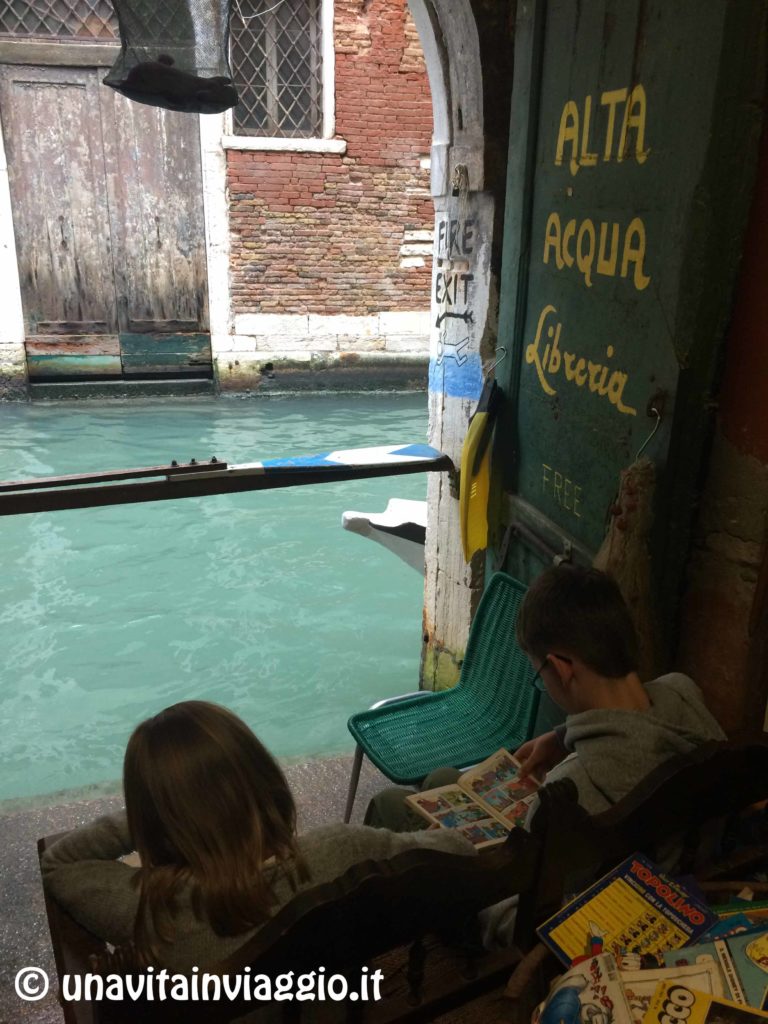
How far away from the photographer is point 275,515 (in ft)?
22.3

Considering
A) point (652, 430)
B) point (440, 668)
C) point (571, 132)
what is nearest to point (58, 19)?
point (440, 668)

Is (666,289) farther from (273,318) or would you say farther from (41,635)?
(273,318)

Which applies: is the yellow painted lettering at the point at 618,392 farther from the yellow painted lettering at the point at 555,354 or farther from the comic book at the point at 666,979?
the comic book at the point at 666,979

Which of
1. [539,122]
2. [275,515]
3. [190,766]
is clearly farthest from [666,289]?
[275,515]

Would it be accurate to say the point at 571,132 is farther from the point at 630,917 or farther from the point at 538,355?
the point at 630,917

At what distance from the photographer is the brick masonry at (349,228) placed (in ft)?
31.3

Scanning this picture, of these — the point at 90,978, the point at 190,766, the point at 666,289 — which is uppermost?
the point at 666,289

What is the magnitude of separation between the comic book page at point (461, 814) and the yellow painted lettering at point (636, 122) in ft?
5.24

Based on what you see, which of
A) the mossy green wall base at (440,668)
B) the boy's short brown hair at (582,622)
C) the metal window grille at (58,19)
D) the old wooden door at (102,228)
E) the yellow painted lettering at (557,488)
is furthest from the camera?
the old wooden door at (102,228)

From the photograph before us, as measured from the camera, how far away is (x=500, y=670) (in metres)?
2.78

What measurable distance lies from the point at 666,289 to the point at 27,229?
362 inches

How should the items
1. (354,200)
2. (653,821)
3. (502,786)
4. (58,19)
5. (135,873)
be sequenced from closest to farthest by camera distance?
1. (135,873)
2. (653,821)
3. (502,786)
4. (58,19)
5. (354,200)

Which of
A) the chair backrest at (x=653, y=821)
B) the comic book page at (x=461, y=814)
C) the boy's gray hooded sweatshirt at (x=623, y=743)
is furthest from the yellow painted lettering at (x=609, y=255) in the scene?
the comic book page at (x=461, y=814)

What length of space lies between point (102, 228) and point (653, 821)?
9.74 m
